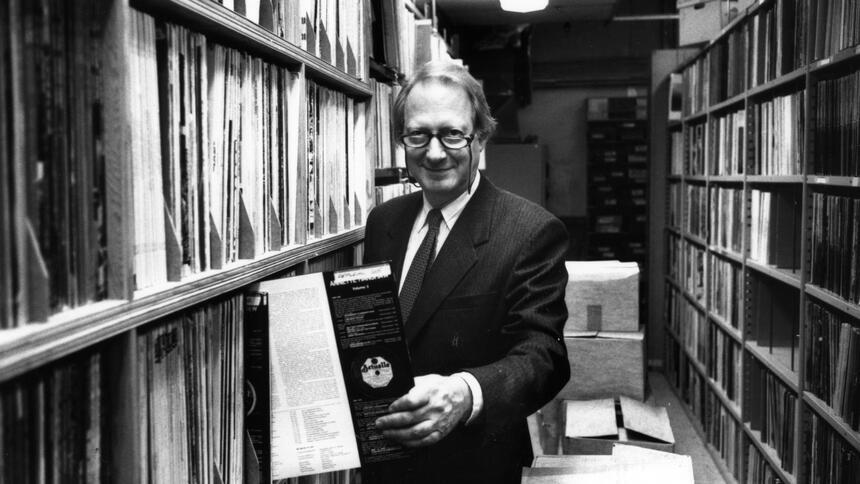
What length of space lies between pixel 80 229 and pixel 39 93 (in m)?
0.14

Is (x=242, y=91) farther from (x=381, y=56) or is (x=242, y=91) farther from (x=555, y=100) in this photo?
(x=555, y=100)

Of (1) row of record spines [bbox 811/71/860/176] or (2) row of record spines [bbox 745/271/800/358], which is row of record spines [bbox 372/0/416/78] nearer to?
(1) row of record spines [bbox 811/71/860/176]

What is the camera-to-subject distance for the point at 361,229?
1.94 m

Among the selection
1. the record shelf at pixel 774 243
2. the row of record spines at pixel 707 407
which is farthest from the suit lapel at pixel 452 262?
the row of record spines at pixel 707 407

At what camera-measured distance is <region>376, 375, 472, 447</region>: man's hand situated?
1.14 meters

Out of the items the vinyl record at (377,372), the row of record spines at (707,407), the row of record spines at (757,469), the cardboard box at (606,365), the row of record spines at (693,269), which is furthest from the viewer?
the row of record spines at (693,269)

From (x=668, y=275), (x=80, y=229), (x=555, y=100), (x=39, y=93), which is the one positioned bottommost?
(x=668, y=275)

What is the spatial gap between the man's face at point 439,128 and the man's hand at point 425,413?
1.53 feet

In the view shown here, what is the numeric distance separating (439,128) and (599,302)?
1.73 m

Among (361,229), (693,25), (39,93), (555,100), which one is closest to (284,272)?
(361,229)

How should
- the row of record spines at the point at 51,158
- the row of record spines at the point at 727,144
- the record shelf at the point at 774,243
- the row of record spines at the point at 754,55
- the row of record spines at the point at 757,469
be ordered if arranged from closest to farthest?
the row of record spines at the point at 51,158 → the record shelf at the point at 774,243 → the row of record spines at the point at 754,55 → the row of record spines at the point at 757,469 → the row of record spines at the point at 727,144

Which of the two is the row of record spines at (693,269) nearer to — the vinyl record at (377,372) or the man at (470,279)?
the man at (470,279)

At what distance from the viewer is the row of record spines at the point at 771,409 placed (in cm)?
265

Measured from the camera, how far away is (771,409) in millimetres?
2893
